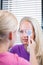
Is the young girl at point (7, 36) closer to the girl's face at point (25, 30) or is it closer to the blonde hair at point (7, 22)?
the blonde hair at point (7, 22)

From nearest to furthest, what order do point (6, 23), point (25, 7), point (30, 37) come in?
1. point (6, 23)
2. point (30, 37)
3. point (25, 7)

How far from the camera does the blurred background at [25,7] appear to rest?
8.00 feet

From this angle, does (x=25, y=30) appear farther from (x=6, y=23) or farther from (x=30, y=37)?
(x=6, y=23)

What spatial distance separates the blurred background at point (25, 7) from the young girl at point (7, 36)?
1.51m

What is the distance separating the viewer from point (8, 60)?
91 centimetres

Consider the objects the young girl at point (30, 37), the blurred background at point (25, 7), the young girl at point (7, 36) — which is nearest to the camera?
the young girl at point (7, 36)

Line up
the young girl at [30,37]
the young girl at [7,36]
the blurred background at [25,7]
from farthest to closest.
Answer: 1. the blurred background at [25,7]
2. the young girl at [30,37]
3. the young girl at [7,36]

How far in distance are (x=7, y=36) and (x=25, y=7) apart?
159cm

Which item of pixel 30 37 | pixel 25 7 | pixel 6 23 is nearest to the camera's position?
pixel 6 23

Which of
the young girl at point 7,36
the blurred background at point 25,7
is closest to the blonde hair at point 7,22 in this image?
the young girl at point 7,36

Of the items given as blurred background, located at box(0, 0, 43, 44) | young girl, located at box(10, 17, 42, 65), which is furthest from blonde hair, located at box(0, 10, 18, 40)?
blurred background, located at box(0, 0, 43, 44)

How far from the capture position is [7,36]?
96cm

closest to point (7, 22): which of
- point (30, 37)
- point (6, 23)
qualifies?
point (6, 23)

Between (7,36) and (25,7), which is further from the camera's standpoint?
(25,7)
